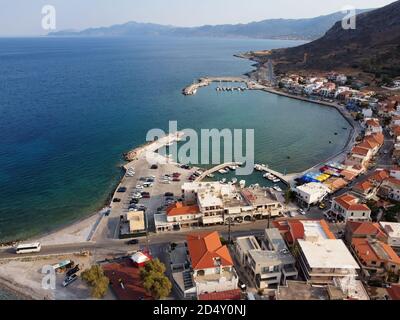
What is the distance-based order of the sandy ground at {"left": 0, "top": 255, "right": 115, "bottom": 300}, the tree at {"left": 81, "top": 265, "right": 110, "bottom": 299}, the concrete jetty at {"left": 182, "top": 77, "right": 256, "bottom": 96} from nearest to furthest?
the tree at {"left": 81, "top": 265, "right": 110, "bottom": 299}, the sandy ground at {"left": 0, "top": 255, "right": 115, "bottom": 300}, the concrete jetty at {"left": 182, "top": 77, "right": 256, "bottom": 96}

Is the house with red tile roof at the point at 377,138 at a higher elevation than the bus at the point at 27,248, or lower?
higher

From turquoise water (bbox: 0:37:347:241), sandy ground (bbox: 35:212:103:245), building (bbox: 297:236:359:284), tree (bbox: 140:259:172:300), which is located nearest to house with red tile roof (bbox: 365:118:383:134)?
turquoise water (bbox: 0:37:347:241)

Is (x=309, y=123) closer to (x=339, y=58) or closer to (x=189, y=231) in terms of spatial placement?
(x=189, y=231)

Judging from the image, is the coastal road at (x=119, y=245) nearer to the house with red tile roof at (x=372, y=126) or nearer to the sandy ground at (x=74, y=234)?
the sandy ground at (x=74, y=234)

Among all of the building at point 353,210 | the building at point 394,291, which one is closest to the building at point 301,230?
the building at point 353,210

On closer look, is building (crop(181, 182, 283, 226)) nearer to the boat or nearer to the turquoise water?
the boat
